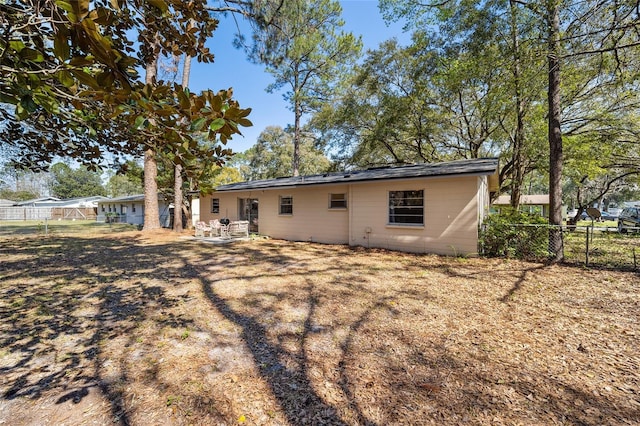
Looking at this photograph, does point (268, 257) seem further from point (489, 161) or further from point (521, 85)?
point (521, 85)

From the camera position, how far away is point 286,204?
13.1 metres

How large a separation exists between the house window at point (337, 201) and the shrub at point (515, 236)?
16.2 feet

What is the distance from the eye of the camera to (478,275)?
621 cm

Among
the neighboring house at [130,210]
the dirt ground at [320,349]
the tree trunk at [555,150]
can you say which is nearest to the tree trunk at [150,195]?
the dirt ground at [320,349]

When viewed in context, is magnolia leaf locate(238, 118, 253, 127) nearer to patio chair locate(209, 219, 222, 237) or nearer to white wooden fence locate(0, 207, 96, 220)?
patio chair locate(209, 219, 222, 237)

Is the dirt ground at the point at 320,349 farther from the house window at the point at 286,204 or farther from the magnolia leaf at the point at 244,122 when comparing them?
the house window at the point at 286,204

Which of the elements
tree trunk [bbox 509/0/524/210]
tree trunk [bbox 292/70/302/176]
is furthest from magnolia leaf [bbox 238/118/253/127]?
tree trunk [bbox 292/70/302/176]

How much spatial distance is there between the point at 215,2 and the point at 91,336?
5864 millimetres

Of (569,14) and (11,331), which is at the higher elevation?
(569,14)

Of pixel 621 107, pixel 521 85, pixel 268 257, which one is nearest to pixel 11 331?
pixel 268 257

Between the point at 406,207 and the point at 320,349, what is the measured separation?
24.1ft

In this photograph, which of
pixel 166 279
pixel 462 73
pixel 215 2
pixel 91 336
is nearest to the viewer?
pixel 91 336

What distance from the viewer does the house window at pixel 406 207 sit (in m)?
9.25

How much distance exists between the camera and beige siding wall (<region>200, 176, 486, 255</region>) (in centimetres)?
831
